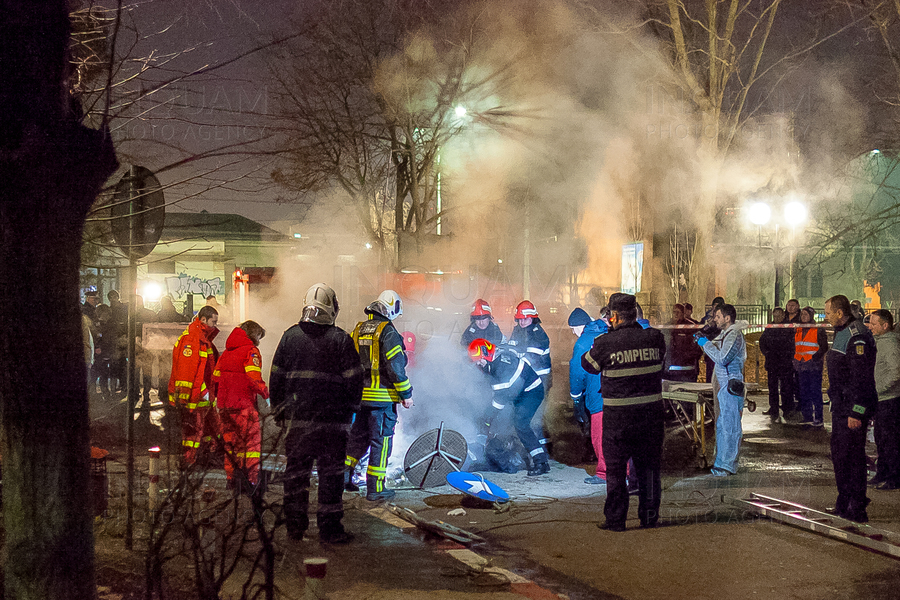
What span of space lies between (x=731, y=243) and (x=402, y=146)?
47.2 ft

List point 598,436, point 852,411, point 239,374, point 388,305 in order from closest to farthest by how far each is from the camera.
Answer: point 852,411, point 239,374, point 388,305, point 598,436

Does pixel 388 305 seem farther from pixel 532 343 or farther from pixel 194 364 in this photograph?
pixel 194 364

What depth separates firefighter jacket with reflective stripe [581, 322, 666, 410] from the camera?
562 cm

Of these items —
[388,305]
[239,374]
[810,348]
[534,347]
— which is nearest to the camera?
[239,374]

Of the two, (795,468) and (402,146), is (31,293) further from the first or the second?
(402,146)

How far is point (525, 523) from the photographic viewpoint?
230 inches

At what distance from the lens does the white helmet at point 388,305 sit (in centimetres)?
673

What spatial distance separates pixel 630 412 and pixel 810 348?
6.46 meters

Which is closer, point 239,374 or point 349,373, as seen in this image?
point 349,373

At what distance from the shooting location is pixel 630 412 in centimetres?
559

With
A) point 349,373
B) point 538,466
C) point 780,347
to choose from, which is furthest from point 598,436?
point 780,347

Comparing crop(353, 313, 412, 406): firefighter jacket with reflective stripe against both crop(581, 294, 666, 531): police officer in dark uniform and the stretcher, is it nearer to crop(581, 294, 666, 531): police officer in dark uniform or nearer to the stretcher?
→ crop(581, 294, 666, 531): police officer in dark uniform

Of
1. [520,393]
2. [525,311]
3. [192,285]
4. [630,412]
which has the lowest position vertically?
[520,393]

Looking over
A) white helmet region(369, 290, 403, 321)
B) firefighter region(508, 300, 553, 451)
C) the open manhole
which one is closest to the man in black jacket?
the open manhole
